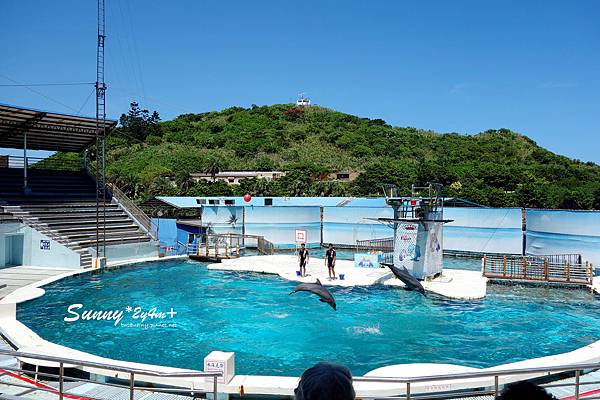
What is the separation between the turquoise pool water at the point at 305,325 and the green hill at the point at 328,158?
32.3 m

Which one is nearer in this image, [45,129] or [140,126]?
[45,129]

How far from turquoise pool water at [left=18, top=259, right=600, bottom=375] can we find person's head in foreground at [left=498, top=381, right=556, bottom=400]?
8664mm

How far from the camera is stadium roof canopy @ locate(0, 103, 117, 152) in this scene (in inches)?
923

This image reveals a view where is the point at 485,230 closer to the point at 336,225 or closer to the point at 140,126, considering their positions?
the point at 336,225

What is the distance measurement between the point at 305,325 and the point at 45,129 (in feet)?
68.5

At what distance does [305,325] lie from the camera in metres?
13.1

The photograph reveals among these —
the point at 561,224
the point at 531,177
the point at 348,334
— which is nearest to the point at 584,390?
the point at 348,334

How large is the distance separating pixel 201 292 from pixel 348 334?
7.09 metres

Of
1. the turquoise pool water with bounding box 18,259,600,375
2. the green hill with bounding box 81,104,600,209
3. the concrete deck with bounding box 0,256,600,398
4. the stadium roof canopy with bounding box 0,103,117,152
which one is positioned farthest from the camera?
the green hill with bounding box 81,104,600,209

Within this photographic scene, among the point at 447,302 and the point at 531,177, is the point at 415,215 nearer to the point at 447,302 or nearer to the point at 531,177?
the point at 447,302

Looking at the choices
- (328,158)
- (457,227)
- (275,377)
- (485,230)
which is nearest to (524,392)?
(275,377)

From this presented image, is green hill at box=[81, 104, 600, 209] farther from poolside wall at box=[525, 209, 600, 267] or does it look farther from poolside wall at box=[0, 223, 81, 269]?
poolside wall at box=[0, 223, 81, 269]

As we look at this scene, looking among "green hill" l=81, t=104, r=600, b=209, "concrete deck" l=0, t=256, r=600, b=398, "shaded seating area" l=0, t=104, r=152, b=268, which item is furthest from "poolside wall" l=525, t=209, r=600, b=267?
"green hill" l=81, t=104, r=600, b=209

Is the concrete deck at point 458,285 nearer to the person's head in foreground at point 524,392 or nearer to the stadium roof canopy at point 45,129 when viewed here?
the person's head in foreground at point 524,392
